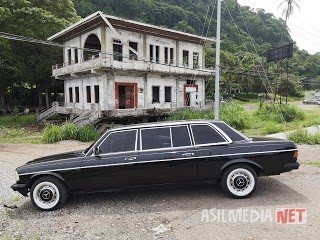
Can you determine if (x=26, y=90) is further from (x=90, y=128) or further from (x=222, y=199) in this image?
(x=222, y=199)

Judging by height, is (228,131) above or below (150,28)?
below

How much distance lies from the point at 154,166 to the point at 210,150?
123cm

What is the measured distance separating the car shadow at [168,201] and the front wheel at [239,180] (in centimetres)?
15

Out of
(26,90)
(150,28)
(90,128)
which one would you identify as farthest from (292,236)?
(26,90)

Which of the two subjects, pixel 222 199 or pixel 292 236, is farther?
pixel 222 199

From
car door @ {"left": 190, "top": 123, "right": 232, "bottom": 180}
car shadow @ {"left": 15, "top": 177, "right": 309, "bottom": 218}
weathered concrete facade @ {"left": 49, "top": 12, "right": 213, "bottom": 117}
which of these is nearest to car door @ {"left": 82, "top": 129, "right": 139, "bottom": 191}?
car shadow @ {"left": 15, "top": 177, "right": 309, "bottom": 218}

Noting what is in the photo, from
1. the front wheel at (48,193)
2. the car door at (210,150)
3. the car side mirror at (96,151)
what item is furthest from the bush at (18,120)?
the car door at (210,150)

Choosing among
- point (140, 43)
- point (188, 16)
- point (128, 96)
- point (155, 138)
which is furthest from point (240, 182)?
point (188, 16)

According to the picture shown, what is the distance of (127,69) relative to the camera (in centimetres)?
2394

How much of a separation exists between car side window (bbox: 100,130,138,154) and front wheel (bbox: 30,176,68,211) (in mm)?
1162

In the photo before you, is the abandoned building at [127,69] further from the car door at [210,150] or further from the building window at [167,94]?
the car door at [210,150]

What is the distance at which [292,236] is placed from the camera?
4805mm

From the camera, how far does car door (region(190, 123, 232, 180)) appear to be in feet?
21.0

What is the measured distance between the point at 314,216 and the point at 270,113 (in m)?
22.9
